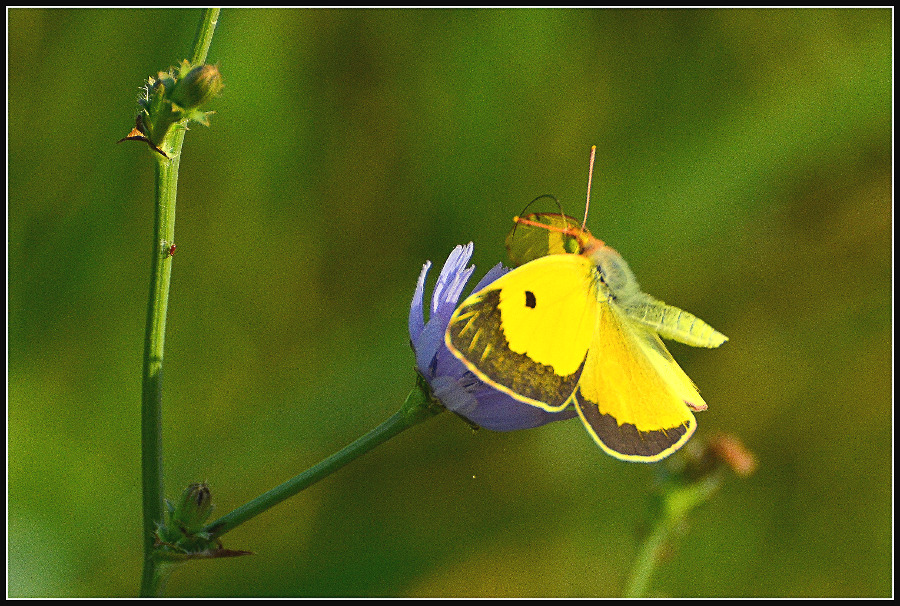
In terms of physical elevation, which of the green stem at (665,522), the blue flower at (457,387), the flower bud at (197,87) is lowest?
the green stem at (665,522)

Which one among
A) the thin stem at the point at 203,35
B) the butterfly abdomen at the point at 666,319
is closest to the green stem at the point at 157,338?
the thin stem at the point at 203,35

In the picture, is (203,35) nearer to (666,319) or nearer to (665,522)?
(666,319)

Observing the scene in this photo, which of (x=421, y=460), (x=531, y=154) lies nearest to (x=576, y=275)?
(x=421, y=460)

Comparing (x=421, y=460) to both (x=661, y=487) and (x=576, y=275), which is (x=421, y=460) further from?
(x=576, y=275)

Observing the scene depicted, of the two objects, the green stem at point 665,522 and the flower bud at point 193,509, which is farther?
the green stem at point 665,522

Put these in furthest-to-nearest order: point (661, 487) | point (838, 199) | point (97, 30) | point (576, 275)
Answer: point (838, 199), point (97, 30), point (661, 487), point (576, 275)

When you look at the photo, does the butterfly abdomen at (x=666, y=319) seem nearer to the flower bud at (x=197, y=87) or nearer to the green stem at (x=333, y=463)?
the green stem at (x=333, y=463)
